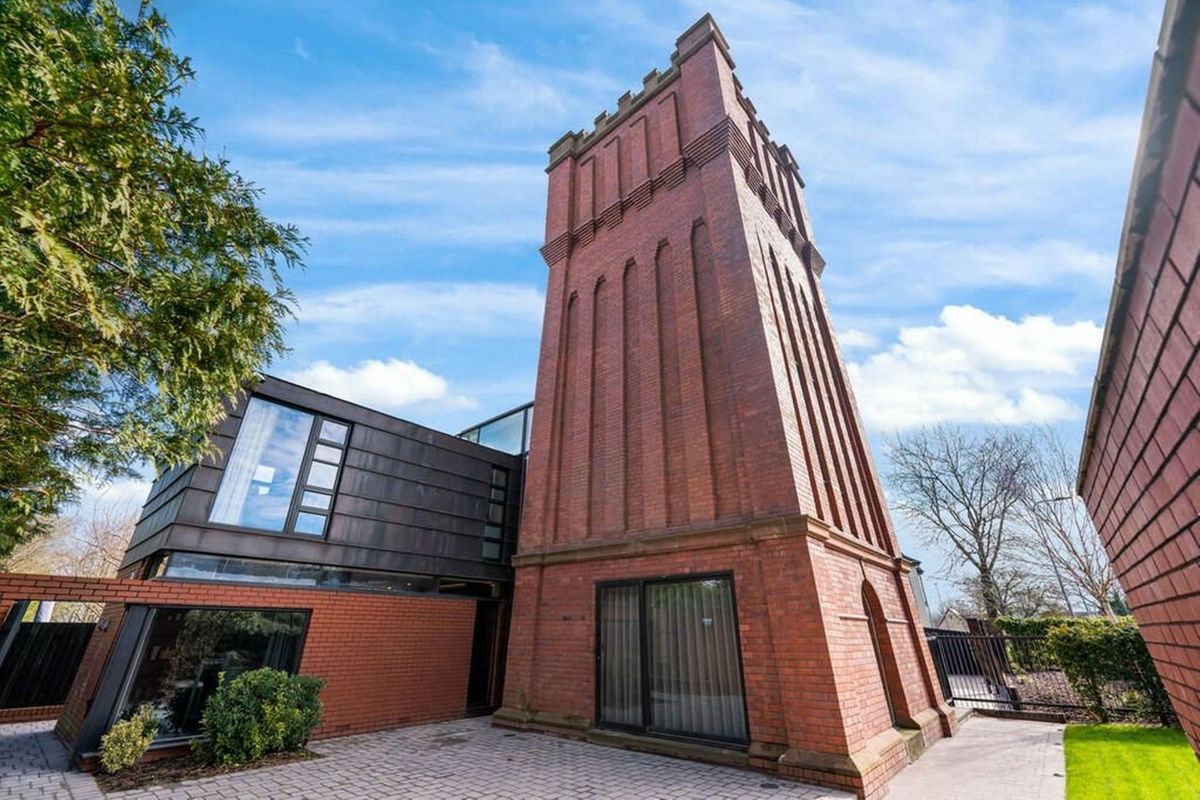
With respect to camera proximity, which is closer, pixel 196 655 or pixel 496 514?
pixel 196 655

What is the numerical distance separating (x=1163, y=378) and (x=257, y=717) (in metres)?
9.64

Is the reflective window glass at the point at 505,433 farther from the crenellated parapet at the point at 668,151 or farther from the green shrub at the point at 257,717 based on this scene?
the green shrub at the point at 257,717

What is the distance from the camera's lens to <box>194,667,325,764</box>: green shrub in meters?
6.73

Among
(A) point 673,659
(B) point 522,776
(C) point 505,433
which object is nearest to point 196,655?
(B) point 522,776

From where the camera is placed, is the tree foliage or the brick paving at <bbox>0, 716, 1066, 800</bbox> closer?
the tree foliage

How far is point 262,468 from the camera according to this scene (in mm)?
8883

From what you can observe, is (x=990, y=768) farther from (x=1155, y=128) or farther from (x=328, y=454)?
(x=328, y=454)


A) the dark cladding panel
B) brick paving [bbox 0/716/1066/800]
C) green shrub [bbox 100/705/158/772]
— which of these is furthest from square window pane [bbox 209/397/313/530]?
brick paving [bbox 0/716/1066/800]

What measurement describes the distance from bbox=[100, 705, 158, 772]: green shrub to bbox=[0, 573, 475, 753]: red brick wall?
1477 mm

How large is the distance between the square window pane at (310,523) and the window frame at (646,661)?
5.33 m

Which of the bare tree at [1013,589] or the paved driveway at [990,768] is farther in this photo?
the bare tree at [1013,589]

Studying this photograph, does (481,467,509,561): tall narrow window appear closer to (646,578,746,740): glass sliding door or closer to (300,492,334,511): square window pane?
(300,492,334,511): square window pane

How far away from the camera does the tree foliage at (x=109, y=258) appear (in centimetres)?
350

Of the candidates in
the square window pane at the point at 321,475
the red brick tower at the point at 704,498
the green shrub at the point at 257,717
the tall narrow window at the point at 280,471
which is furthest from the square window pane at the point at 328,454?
the red brick tower at the point at 704,498
